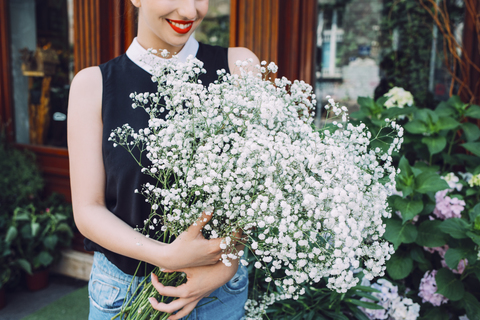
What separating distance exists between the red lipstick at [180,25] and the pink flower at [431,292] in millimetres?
1719

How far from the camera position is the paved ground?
130 inches

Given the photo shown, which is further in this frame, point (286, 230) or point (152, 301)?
point (152, 301)

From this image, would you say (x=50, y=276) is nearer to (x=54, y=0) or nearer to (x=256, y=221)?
(x=54, y=0)

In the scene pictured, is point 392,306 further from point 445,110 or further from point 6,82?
point 6,82

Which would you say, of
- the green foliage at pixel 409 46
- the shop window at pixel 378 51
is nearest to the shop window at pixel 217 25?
Answer: the shop window at pixel 378 51

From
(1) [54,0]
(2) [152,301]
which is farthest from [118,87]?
(1) [54,0]

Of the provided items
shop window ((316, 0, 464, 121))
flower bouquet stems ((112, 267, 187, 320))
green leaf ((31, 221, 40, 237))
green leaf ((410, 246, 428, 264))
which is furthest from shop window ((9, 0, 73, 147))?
green leaf ((410, 246, 428, 264))

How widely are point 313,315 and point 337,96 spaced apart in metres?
2.45

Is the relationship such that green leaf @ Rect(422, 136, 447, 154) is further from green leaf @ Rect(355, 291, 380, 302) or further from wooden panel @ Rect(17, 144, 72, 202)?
wooden panel @ Rect(17, 144, 72, 202)

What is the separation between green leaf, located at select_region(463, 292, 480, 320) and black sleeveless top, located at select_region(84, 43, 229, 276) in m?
1.53

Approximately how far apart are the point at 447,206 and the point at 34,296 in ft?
11.7

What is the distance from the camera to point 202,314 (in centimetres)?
124

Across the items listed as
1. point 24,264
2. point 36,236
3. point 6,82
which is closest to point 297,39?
point 36,236

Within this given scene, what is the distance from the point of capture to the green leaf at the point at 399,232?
1.80 meters
